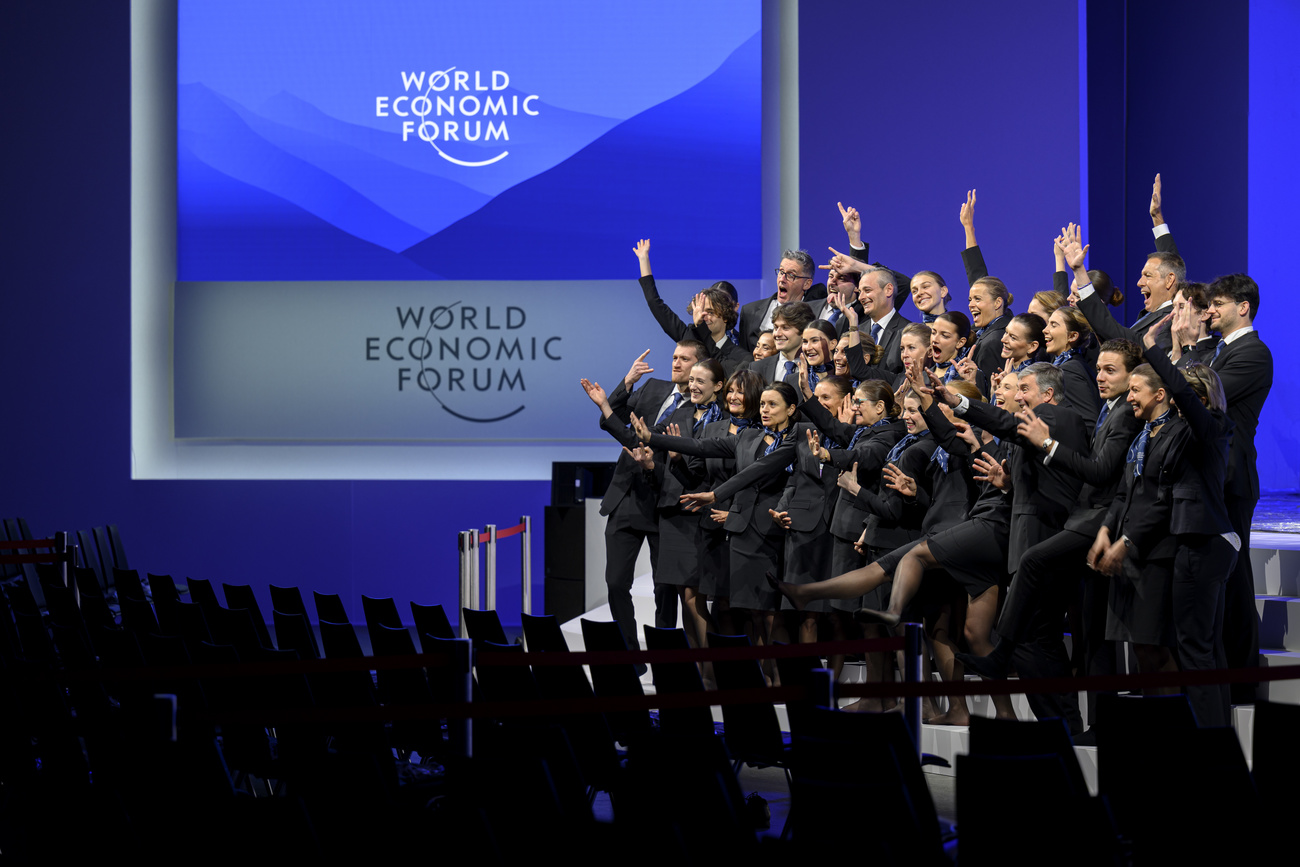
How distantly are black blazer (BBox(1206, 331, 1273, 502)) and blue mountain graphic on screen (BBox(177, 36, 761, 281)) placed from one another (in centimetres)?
506

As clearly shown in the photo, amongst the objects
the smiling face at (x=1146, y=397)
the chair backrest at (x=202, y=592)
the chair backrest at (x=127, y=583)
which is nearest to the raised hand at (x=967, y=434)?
the smiling face at (x=1146, y=397)

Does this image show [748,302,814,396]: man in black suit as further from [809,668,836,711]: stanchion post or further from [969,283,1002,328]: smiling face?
[809,668,836,711]: stanchion post

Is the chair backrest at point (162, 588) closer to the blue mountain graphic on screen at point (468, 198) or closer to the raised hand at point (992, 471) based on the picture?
the raised hand at point (992, 471)

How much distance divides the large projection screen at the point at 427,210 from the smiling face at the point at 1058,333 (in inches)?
178

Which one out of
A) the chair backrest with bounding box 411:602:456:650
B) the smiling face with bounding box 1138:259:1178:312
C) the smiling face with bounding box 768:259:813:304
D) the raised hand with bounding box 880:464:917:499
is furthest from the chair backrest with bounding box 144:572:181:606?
the smiling face with bounding box 1138:259:1178:312

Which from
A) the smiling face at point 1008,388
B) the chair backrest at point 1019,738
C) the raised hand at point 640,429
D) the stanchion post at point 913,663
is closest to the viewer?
the chair backrest at point 1019,738

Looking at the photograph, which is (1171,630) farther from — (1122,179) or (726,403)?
(1122,179)

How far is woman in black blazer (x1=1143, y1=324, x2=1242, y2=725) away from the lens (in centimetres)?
408

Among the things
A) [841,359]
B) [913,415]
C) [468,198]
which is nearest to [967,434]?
[913,415]

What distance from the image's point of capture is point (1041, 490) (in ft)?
14.9

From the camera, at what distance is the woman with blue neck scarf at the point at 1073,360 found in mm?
4832

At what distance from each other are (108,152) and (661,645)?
7284 millimetres

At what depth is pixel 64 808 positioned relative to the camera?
7.43 ft

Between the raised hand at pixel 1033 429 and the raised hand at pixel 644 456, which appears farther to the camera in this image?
the raised hand at pixel 644 456
